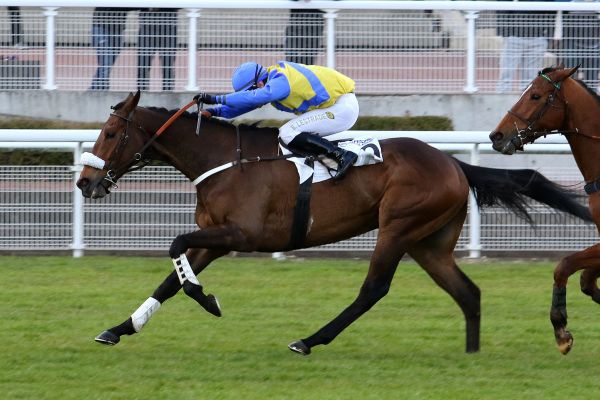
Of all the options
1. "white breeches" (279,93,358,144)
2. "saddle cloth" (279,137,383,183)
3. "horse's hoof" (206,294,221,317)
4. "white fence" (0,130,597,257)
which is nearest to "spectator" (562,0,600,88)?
"white fence" (0,130,597,257)

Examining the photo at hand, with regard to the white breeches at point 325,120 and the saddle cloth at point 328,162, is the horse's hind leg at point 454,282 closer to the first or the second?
the saddle cloth at point 328,162

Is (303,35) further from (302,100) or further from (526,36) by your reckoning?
(302,100)

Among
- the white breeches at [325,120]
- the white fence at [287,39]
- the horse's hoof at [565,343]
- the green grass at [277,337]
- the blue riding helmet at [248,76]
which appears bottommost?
the green grass at [277,337]

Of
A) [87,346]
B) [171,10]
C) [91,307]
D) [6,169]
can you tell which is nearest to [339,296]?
[91,307]

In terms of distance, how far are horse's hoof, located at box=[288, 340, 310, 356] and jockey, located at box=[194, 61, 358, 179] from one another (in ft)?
3.00

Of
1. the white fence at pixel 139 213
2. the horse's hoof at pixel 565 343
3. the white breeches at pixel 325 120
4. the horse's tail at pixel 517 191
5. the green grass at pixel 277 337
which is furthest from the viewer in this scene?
the white fence at pixel 139 213

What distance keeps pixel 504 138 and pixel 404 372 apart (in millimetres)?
1468

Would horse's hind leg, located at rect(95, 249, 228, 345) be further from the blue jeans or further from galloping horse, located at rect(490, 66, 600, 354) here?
the blue jeans

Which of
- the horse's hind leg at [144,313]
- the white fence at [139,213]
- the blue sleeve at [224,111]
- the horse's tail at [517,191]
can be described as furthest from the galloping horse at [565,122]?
the white fence at [139,213]

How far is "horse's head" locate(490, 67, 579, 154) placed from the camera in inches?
274

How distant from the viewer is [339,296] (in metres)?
8.69

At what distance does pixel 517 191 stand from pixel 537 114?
0.57m

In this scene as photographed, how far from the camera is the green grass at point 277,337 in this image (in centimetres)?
596

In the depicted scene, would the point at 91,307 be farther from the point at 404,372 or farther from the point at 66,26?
the point at 66,26
